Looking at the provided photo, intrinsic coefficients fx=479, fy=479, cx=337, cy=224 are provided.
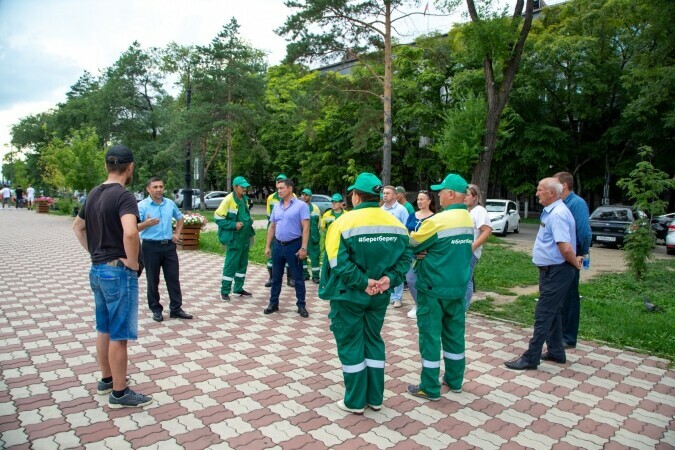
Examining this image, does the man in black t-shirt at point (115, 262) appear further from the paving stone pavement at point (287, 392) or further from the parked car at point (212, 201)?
the parked car at point (212, 201)

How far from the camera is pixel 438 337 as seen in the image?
13.3 feet

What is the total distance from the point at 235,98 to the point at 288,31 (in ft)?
42.5

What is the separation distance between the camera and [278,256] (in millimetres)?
6711

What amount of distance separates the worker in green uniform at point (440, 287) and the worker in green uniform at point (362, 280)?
332 millimetres

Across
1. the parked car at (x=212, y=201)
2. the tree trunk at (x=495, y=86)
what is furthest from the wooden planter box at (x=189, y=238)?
the parked car at (x=212, y=201)

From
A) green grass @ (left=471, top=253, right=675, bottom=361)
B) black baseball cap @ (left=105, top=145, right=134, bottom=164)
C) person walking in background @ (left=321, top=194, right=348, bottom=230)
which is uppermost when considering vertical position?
black baseball cap @ (left=105, top=145, right=134, bottom=164)

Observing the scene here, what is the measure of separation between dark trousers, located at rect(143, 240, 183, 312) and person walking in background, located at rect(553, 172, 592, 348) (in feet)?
15.8

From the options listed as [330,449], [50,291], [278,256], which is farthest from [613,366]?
[50,291]

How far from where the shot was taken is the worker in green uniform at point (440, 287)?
4023 mm

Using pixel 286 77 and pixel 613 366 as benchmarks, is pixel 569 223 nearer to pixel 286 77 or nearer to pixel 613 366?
pixel 613 366

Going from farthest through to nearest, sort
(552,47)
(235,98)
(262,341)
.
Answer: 1. (235,98)
2. (552,47)
3. (262,341)

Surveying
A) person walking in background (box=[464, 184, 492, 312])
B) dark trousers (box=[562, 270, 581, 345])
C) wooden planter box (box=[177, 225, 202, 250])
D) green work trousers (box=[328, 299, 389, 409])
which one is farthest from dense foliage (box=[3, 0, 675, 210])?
green work trousers (box=[328, 299, 389, 409])

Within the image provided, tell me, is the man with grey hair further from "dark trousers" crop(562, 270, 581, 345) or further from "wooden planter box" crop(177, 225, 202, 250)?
"wooden planter box" crop(177, 225, 202, 250)

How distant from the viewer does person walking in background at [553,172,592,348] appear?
526cm
